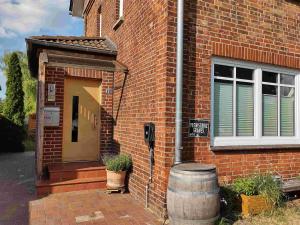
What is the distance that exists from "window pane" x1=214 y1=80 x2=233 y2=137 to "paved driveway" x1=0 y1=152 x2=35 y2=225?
3708 millimetres

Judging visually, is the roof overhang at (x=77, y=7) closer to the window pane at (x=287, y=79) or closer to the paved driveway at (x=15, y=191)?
the paved driveway at (x=15, y=191)

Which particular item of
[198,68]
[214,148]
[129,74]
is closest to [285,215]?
[214,148]

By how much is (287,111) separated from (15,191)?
6.20 metres

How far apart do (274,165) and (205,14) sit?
10.9ft

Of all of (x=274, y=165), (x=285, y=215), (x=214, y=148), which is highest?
(x=214, y=148)

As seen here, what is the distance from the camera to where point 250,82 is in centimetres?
612

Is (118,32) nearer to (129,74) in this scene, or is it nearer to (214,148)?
(129,74)

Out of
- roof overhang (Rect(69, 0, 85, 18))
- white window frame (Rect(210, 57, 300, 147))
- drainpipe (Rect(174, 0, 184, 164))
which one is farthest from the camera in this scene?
→ roof overhang (Rect(69, 0, 85, 18))

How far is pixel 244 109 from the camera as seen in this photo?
6.07 m

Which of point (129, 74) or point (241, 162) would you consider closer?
point (241, 162)

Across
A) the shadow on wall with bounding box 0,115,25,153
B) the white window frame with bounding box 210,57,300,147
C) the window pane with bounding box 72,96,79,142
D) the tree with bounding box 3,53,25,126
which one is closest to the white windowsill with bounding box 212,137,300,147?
the white window frame with bounding box 210,57,300,147

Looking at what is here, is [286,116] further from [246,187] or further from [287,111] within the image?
[246,187]

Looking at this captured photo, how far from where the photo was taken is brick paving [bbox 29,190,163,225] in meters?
4.93

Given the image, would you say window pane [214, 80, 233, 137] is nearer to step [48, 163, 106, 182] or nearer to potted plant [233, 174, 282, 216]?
potted plant [233, 174, 282, 216]
